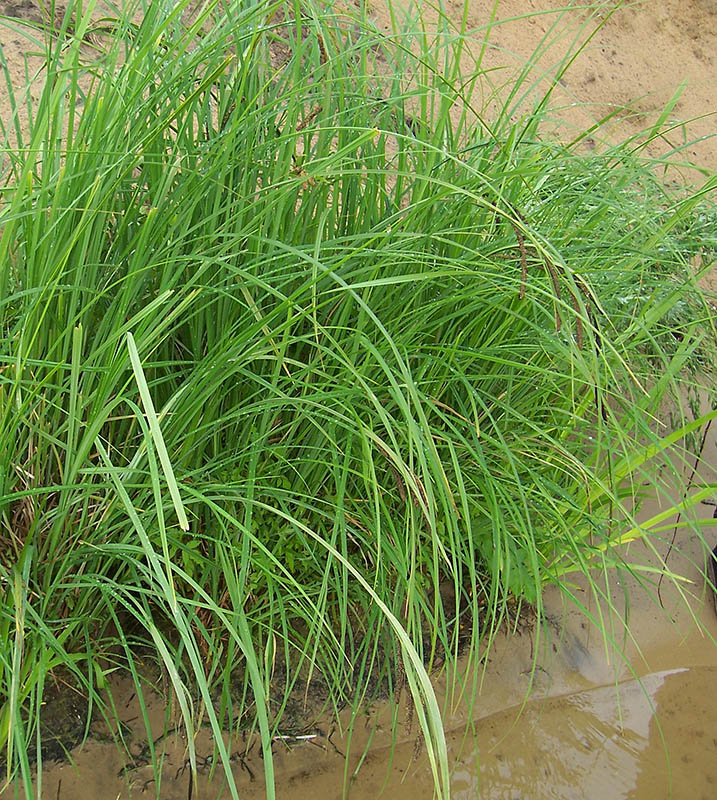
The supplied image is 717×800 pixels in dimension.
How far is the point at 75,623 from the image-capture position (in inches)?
47.7

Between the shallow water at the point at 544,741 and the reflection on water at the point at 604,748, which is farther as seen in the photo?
the reflection on water at the point at 604,748

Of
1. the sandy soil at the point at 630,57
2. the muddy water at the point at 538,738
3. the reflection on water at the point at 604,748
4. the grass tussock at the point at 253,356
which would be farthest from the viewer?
the sandy soil at the point at 630,57

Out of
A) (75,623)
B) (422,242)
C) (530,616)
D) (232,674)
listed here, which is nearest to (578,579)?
(530,616)

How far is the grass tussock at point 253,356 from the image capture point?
1119mm

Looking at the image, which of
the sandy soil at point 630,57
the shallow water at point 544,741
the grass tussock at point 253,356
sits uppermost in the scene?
the sandy soil at point 630,57

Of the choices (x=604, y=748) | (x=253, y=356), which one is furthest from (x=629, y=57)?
(x=253, y=356)

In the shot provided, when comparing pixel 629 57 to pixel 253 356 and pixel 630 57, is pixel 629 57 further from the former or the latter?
pixel 253 356

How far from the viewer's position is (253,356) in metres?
1.13

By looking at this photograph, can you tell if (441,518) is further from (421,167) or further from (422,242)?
(421,167)

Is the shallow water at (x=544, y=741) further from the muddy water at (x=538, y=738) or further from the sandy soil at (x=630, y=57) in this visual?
the sandy soil at (x=630, y=57)

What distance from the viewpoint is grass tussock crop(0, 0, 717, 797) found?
44.1 inches

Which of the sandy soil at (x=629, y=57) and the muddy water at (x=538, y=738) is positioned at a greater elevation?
the sandy soil at (x=629, y=57)

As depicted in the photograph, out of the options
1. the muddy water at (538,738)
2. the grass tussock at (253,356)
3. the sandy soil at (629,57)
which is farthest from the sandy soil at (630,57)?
the muddy water at (538,738)

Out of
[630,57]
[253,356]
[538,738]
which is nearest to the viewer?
[253,356]
